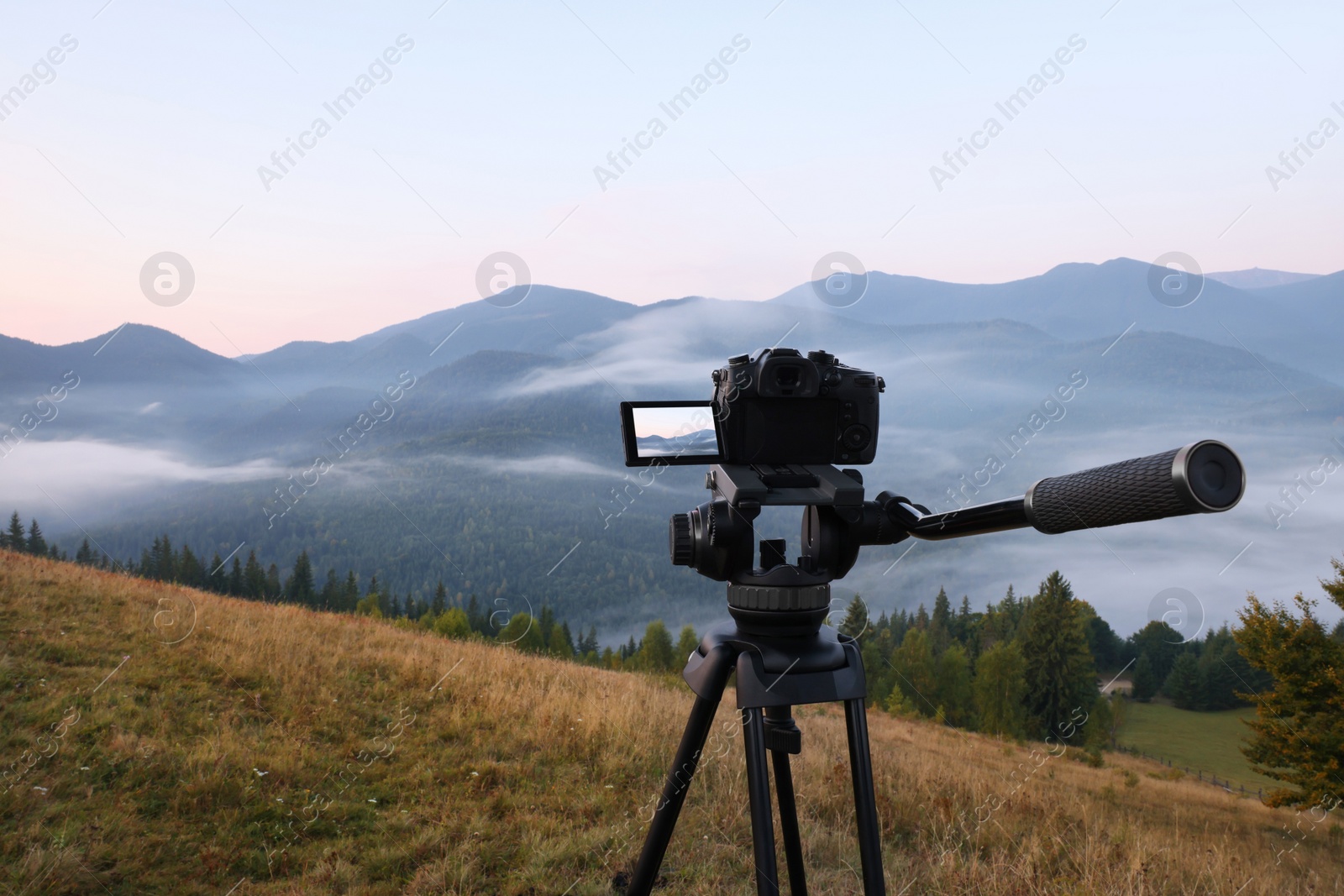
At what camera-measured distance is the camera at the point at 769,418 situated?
5.57 ft

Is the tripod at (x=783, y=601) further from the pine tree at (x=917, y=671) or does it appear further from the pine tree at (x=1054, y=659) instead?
the pine tree at (x=917, y=671)

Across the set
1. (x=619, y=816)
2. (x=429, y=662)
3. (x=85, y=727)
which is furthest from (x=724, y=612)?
(x=429, y=662)

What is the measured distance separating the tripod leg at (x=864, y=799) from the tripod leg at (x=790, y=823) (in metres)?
0.32

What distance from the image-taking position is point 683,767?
6.70ft

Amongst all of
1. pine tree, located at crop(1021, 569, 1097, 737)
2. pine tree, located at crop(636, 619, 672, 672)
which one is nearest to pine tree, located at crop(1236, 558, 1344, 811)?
pine tree, located at crop(1021, 569, 1097, 737)

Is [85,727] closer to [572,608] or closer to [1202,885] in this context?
[1202,885]

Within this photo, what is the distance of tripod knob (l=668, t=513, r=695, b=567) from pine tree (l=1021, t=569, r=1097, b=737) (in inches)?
1464

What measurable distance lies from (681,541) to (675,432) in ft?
0.99

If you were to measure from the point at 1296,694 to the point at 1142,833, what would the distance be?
30112 millimetres

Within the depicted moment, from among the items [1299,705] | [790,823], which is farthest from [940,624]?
[790,823]

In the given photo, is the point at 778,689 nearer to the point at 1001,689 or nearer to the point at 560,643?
the point at 560,643

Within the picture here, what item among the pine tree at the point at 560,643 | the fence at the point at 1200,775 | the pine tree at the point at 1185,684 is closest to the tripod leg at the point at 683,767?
the pine tree at the point at 560,643

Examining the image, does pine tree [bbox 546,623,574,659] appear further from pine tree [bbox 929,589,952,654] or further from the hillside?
pine tree [bbox 929,589,952,654]

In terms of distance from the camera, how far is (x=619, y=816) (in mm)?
4129
